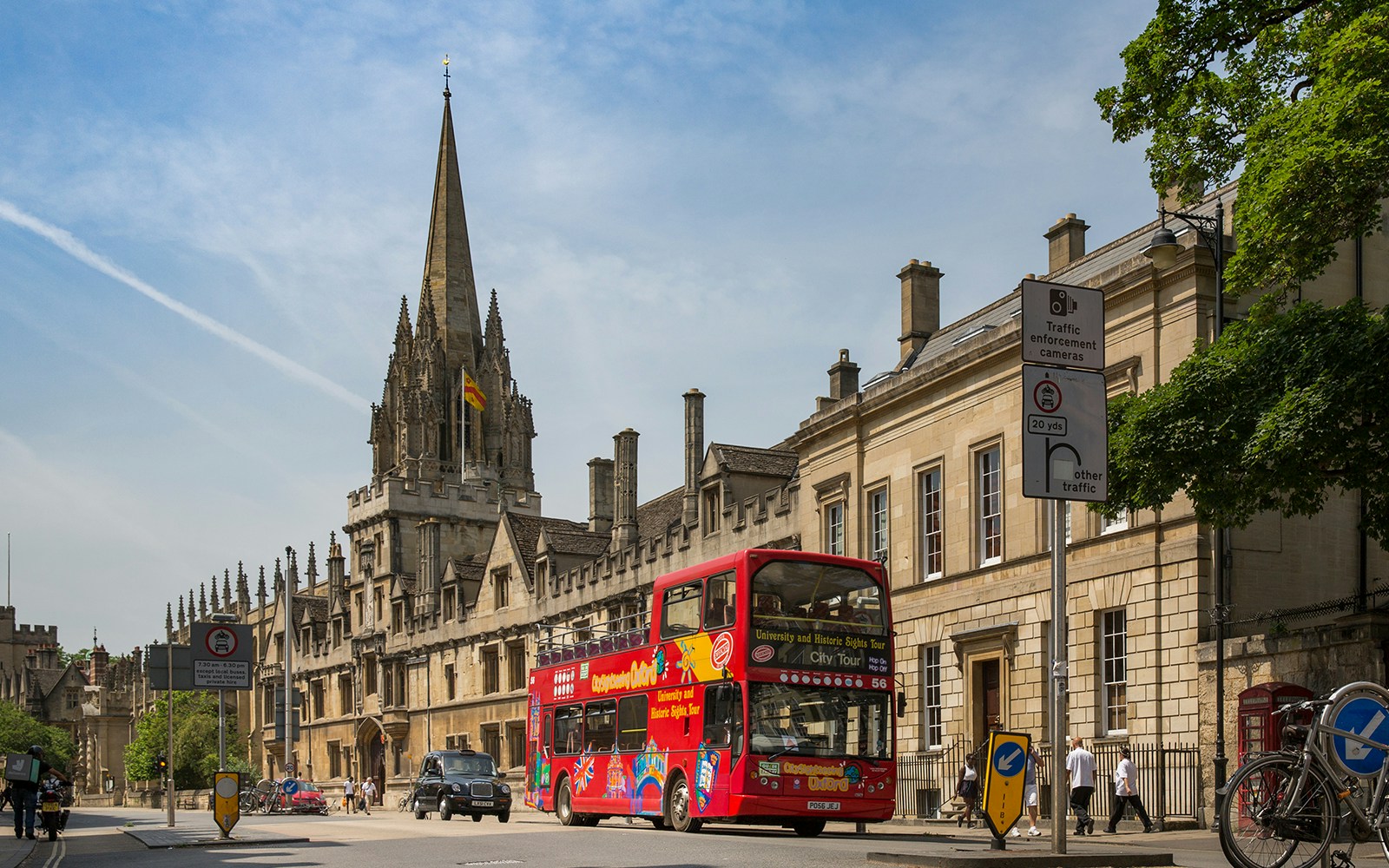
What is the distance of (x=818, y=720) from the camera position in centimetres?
2325

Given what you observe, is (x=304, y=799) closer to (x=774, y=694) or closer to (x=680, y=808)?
(x=680, y=808)

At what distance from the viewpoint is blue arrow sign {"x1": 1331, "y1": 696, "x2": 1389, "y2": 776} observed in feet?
35.1

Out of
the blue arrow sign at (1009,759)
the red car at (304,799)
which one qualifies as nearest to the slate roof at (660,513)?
the red car at (304,799)

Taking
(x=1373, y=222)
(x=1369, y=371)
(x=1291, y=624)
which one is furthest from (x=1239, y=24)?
(x=1291, y=624)

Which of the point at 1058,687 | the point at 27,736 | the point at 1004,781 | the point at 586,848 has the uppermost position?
the point at 1058,687

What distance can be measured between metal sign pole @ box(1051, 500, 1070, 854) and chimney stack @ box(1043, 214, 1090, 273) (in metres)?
21.0

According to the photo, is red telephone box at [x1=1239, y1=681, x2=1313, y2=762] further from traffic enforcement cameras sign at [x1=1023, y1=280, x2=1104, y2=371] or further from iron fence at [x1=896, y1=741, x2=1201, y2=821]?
traffic enforcement cameras sign at [x1=1023, y1=280, x2=1104, y2=371]

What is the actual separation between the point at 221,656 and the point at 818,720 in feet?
37.3

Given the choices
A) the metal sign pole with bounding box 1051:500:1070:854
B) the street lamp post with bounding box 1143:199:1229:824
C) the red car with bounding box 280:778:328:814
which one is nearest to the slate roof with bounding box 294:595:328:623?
the red car with bounding box 280:778:328:814

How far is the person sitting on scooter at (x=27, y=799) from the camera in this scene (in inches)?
1166

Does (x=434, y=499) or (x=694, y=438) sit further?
(x=434, y=499)

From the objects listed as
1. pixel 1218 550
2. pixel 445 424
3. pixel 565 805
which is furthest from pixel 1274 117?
pixel 445 424

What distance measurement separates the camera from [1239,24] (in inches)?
837

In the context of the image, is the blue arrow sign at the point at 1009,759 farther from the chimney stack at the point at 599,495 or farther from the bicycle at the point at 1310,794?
the chimney stack at the point at 599,495
